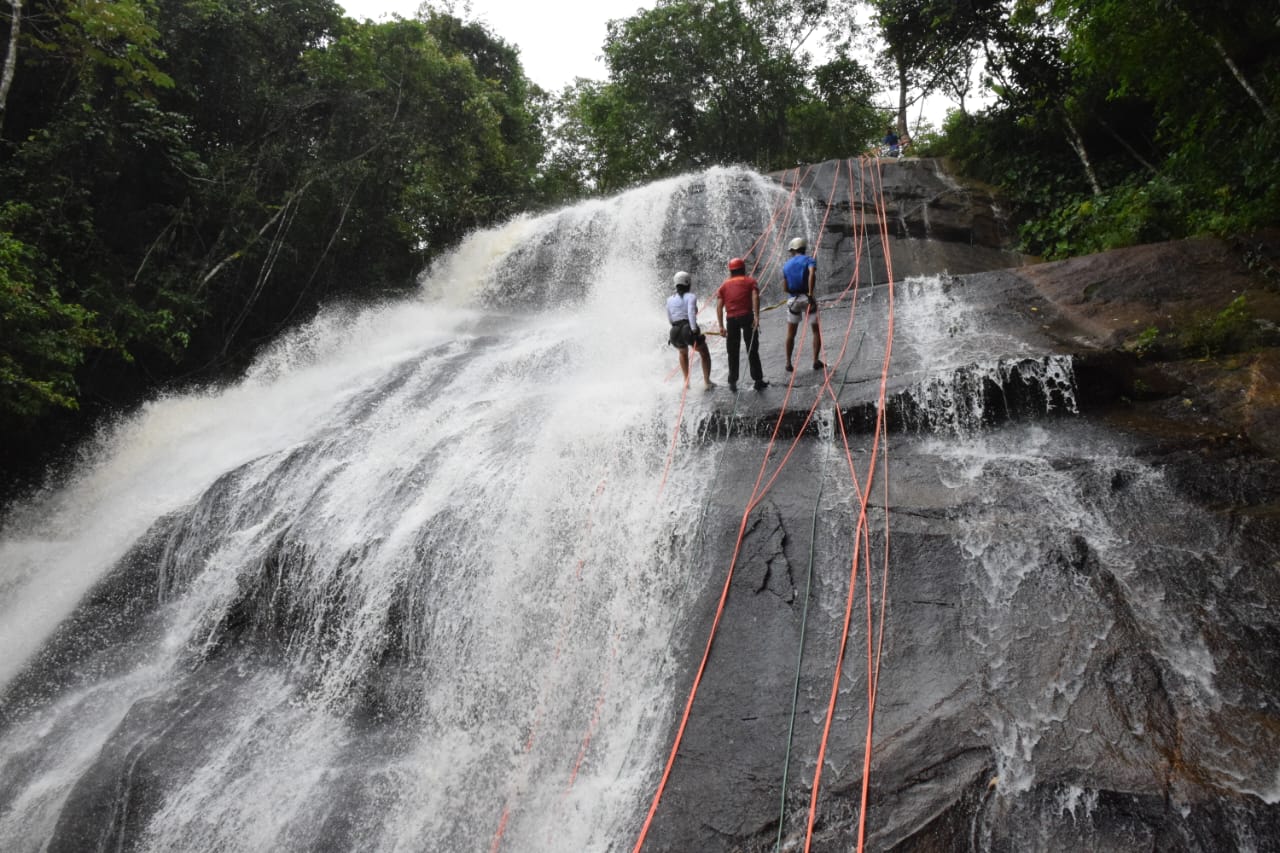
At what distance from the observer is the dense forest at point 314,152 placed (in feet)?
24.1

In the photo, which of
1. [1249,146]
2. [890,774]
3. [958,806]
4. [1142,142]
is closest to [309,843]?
[890,774]

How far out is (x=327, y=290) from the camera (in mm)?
14406

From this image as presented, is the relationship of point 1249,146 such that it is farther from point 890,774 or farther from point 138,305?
point 138,305

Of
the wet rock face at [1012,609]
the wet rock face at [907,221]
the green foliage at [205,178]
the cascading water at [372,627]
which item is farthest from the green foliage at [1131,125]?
the green foliage at [205,178]

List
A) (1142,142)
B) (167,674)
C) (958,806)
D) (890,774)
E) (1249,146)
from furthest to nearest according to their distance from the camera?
1. (1142,142)
2. (1249,146)
3. (167,674)
4. (890,774)
5. (958,806)

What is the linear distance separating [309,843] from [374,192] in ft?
43.6

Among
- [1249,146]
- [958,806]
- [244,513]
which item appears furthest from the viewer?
[244,513]

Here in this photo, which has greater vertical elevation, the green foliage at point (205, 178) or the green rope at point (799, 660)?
the green foliage at point (205, 178)

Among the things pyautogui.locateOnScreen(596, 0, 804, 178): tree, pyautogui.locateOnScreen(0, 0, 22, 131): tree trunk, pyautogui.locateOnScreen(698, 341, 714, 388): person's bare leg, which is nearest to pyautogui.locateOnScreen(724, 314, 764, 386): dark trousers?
pyautogui.locateOnScreen(698, 341, 714, 388): person's bare leg

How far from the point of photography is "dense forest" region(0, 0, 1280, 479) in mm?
7355

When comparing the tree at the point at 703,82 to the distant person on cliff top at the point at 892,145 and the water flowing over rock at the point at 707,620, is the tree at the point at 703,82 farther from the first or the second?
the water flowing over rock at the point at 707,620

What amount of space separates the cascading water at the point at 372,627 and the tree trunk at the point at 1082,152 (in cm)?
796

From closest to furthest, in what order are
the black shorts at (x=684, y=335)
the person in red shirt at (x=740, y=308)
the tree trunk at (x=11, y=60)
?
the person in red shirt at (x=740, y=308) → the black shorts at (x=684, y=335) → the tree trunk at (x=11, y=60)

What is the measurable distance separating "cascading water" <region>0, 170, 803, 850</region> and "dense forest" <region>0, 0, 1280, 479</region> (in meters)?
2.62
